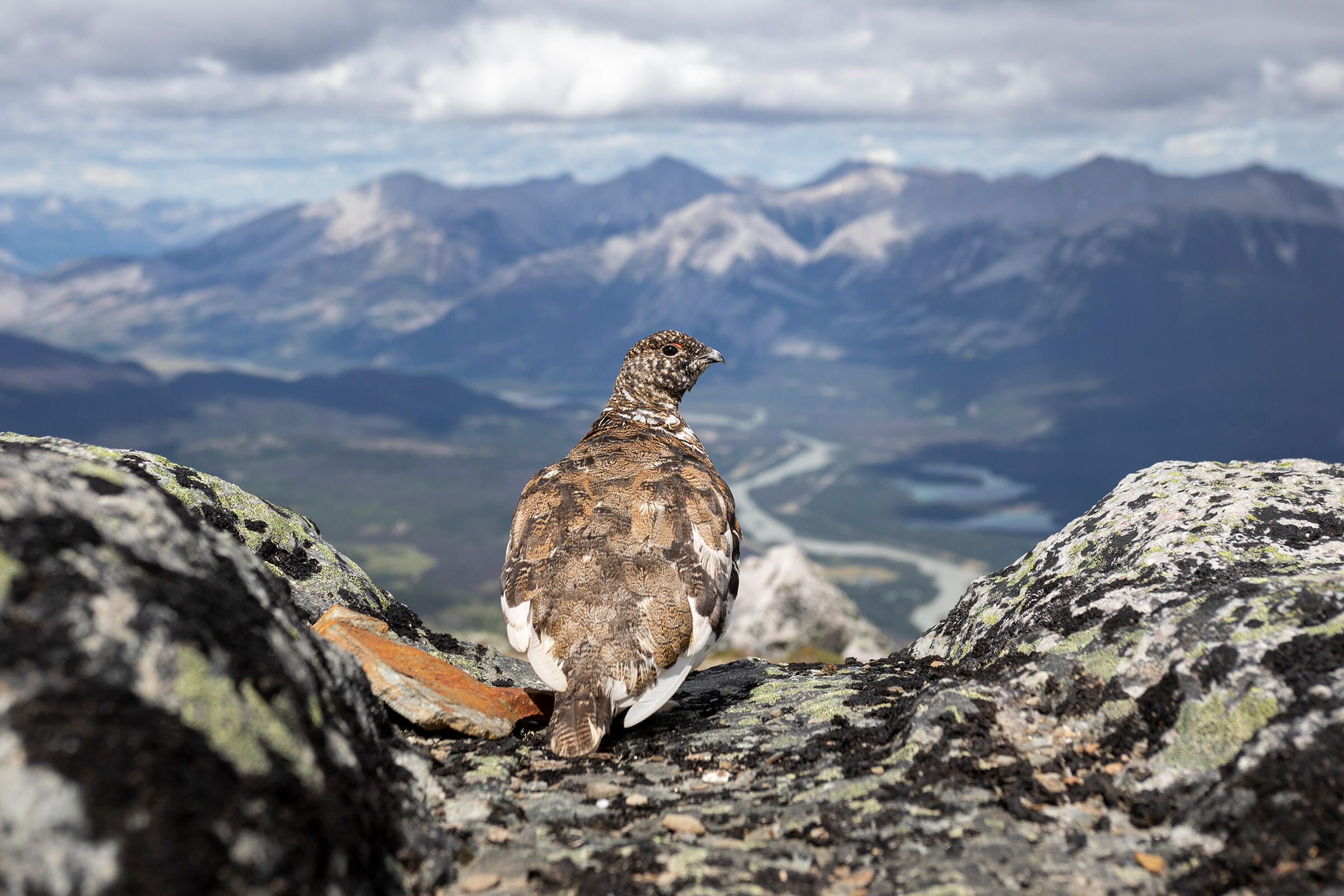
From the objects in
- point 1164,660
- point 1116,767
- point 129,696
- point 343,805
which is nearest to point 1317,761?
point 1116,767

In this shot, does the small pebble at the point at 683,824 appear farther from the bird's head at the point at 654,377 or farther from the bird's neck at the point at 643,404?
the bird's head at the point at 654,377

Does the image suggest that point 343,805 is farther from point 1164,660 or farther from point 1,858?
point 1164,660

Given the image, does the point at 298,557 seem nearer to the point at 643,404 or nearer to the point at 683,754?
the point at 643,404

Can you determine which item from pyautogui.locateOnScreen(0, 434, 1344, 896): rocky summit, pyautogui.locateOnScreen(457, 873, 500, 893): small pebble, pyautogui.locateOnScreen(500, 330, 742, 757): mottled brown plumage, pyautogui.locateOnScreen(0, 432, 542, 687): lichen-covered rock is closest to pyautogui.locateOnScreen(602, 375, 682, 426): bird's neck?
pyautogui.locateOnScreen(500, 330, 742, 757): mottled brown plumage

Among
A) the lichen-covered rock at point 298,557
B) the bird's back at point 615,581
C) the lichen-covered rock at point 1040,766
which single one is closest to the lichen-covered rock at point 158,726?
the lichen-covered rock at point 1040,766

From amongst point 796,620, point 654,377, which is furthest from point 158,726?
point 796,620

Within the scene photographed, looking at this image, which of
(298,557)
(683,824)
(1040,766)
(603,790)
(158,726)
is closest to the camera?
(158,726)
